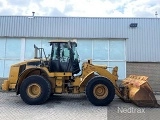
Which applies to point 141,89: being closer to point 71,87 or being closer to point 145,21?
point 71,87

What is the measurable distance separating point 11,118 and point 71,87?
3.72m

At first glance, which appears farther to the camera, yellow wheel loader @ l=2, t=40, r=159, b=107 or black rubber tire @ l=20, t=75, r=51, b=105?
black rubber tire @ l=20, t=75, r=51, b=105

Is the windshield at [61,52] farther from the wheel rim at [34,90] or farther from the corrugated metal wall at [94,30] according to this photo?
the corrugated metal wall at [94,30]

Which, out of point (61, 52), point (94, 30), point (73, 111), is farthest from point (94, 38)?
point (73, 111)

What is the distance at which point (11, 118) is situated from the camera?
787cm

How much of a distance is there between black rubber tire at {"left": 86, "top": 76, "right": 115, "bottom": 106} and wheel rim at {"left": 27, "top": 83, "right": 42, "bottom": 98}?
229 centimetres

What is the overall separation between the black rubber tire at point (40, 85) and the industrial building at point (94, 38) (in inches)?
230

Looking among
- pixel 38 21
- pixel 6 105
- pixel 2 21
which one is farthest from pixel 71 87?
pixel 2 21

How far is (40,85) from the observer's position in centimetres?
1048

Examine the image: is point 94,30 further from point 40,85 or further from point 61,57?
point 40,85

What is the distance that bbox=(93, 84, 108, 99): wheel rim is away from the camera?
10.2 m

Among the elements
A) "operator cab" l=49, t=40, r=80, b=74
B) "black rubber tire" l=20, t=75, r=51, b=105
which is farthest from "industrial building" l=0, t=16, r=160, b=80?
"black rubber tire" l=20, t=75, r=51, b=105

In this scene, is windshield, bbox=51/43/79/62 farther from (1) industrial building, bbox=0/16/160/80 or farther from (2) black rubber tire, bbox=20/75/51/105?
(1) industrial building, bbox=0/16/160/80

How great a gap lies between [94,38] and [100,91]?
671 centimetres
